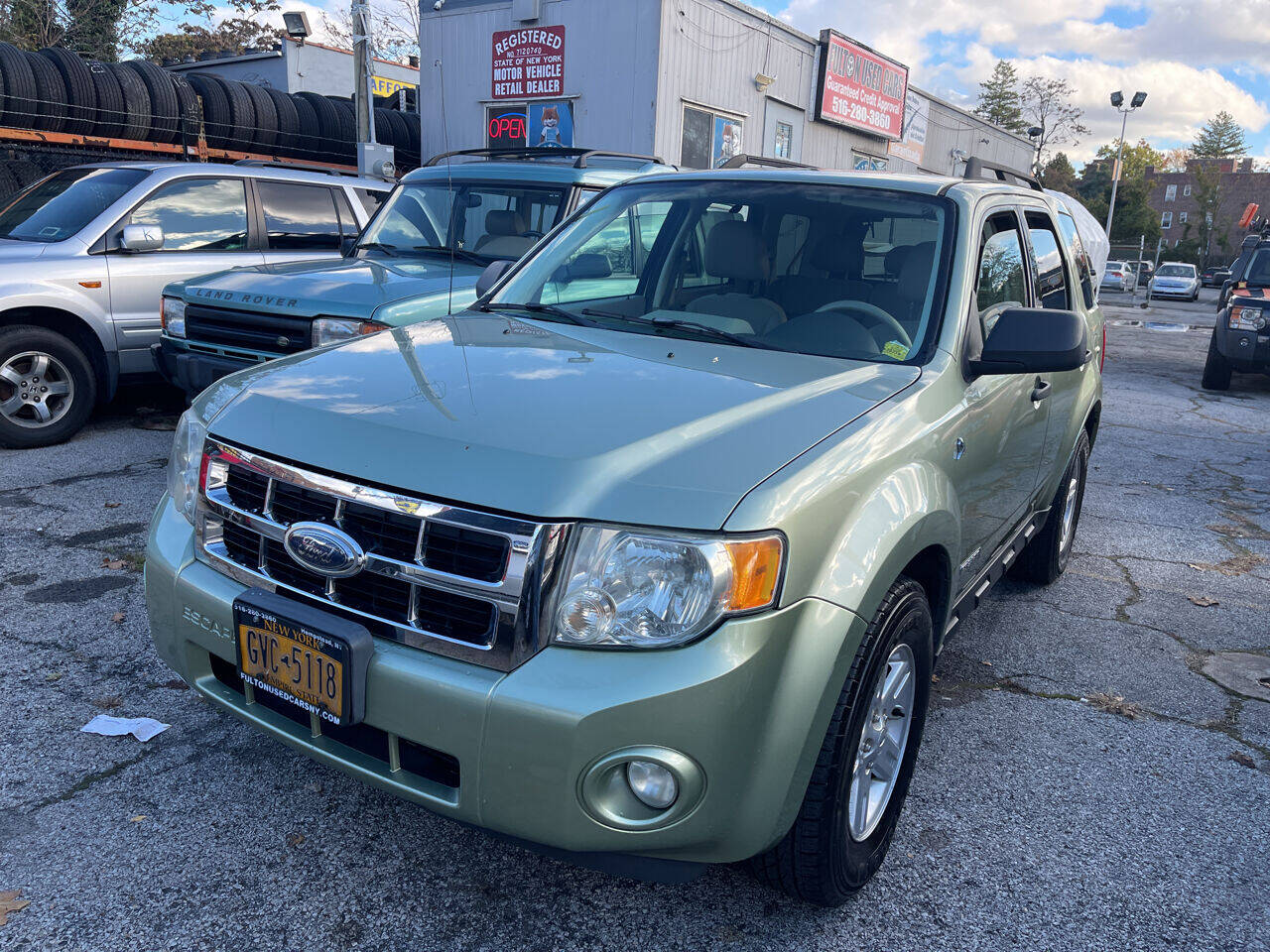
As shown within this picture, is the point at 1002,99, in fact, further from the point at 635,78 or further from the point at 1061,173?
the point at 635,78

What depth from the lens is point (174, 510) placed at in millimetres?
2570

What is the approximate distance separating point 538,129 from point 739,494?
49.4 feet

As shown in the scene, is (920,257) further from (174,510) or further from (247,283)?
(247,283)

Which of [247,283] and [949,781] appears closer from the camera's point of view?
[949,781]

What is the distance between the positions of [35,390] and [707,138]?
11.9 m

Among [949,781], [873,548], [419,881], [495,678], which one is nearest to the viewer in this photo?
[495,678]

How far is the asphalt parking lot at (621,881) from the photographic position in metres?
2.30

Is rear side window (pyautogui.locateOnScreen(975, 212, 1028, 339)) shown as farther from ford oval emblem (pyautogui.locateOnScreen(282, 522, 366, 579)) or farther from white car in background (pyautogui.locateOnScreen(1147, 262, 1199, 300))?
white car in background (pyautogui.locateOnScreen(1147, 262, 1199, 300))

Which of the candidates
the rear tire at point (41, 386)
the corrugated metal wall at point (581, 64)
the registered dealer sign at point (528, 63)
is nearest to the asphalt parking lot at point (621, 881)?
the rear tire at point (41, 386)

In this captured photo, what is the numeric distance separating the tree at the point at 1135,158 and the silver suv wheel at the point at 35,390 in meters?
76.1

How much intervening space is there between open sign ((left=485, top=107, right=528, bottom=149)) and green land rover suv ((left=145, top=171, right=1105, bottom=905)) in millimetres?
14006

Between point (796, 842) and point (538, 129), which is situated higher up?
point (538, 129)

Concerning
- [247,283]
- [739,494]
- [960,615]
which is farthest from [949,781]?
[247,283]

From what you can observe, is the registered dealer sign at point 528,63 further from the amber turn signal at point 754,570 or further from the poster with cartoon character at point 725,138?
the amber turn signal at point 754,570
